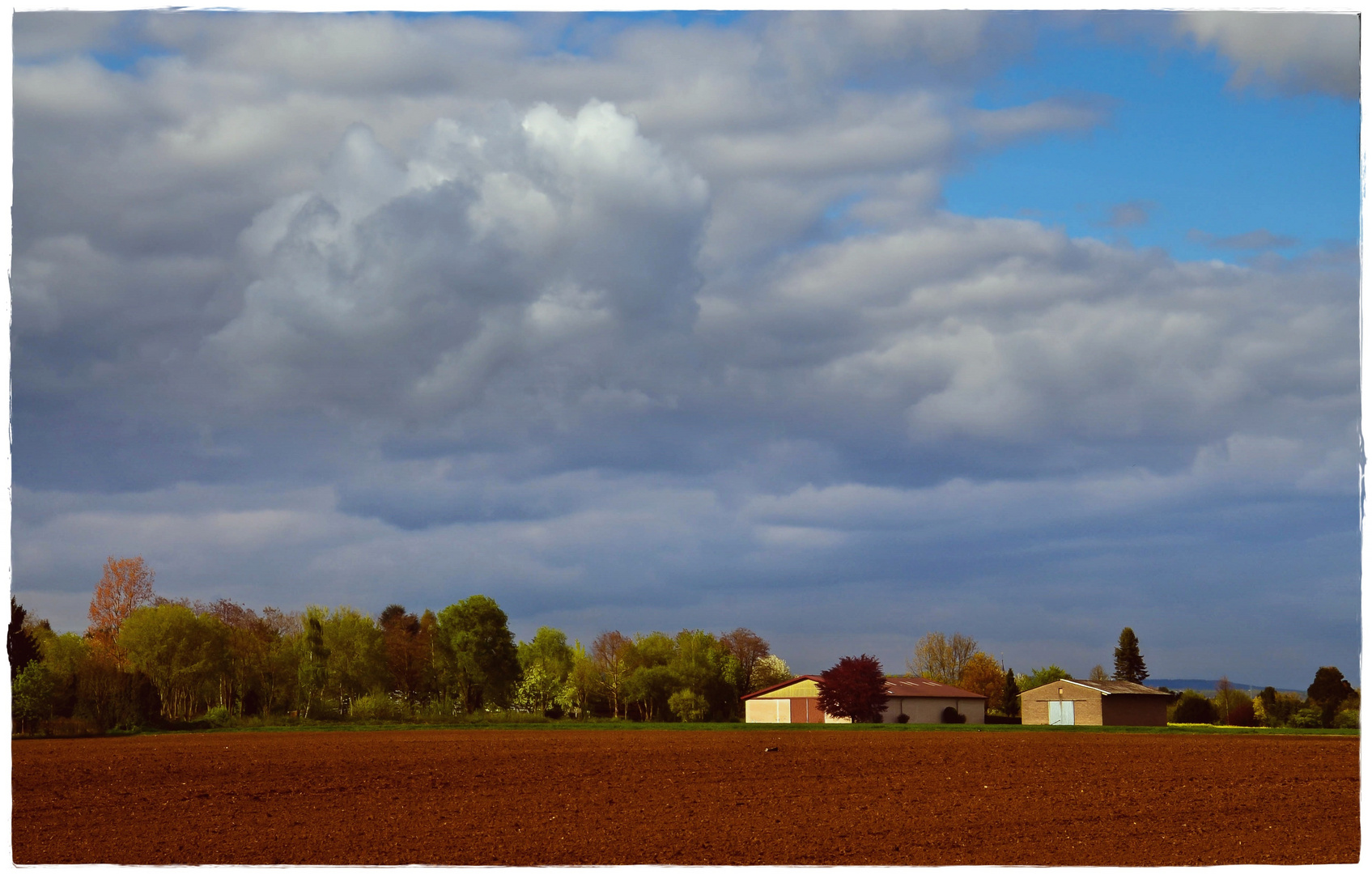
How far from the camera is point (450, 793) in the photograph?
790 inches

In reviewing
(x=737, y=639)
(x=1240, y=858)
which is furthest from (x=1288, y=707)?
(x=1240, y=858)

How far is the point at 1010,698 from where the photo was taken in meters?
81.1

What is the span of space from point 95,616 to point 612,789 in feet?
126

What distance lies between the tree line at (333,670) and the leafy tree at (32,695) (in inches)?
2.3

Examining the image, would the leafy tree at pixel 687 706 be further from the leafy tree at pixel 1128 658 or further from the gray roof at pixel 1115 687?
the leafy tree at pixel 1128 658

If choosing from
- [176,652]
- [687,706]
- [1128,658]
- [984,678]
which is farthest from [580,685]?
[1128,658]

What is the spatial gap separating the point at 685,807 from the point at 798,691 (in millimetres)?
55191

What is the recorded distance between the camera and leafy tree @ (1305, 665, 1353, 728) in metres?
52.1

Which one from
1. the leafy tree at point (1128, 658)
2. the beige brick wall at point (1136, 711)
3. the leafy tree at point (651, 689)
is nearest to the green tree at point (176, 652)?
the leafy tree at point (651, 689)

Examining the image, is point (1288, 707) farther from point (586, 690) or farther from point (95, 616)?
point (95, 616)

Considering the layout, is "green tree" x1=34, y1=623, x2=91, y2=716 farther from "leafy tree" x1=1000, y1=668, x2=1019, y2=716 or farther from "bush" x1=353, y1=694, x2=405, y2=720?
"leafy tree" x1=1000, y1=668, x2=1019, y2=716

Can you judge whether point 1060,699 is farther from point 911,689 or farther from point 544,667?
point 544,667

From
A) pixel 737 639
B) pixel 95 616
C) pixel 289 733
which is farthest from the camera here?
pixel 737 639

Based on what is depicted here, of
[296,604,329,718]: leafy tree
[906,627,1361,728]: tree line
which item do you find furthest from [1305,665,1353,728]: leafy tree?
[296,604,329,718]: leafy tree
